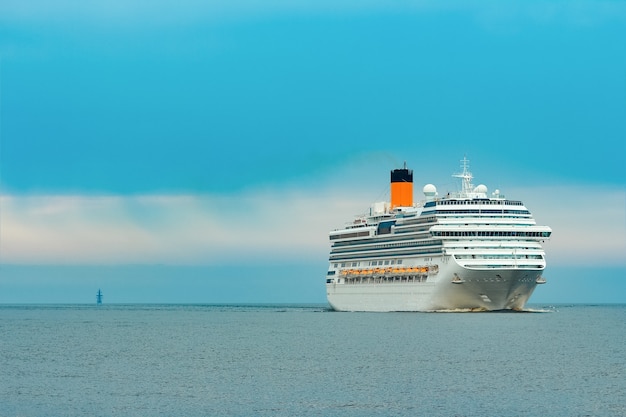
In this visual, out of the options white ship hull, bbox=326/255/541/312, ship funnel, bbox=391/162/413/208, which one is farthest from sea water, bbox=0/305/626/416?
ship funnel, bbox=391/162/413/208

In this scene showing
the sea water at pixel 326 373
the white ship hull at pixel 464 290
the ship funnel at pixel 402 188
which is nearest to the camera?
the sea water at pixel 326 373

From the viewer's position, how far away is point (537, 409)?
47312 millimetres

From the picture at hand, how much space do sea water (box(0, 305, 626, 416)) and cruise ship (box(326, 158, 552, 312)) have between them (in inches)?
407

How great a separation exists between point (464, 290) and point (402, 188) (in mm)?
30902

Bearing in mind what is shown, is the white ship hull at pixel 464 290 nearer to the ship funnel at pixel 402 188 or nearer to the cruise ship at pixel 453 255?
the cruise ship at pixel 453 255

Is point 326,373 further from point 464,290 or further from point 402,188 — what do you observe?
point 402,188

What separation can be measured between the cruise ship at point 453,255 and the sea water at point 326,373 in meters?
10.3

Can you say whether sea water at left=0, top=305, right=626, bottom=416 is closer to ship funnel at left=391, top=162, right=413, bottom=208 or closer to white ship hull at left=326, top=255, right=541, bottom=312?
white ship hull at left=326, top=255, right=541, bottom=312

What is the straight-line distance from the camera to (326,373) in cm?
6166

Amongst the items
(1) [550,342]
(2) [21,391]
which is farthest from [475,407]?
(1) [550,342]

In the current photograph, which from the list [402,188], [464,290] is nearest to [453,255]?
[464,290]

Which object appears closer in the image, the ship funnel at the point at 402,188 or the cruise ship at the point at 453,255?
the cruise ship at the point at 453,255

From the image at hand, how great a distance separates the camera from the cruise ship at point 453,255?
359 ft

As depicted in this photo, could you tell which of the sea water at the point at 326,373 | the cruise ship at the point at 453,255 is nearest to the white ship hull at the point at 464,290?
the cruise ship at the point at 453,255
